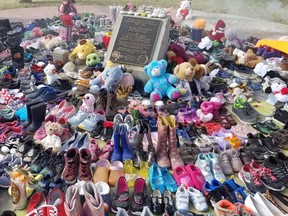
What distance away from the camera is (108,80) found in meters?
6.57

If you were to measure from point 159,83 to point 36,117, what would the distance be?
7.98 feet

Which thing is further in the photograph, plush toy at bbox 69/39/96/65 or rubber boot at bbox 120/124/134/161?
plush toy at bbox 69/39/96/65

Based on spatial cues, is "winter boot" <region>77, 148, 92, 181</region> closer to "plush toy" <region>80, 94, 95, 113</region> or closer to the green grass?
"plush toy" <region>80, 94, 95, 113</region>

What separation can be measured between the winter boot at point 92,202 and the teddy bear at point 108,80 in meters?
3.16

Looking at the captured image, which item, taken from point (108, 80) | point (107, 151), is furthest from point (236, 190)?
point (108, 80)

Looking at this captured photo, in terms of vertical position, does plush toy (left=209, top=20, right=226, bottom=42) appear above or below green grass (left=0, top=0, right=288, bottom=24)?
above

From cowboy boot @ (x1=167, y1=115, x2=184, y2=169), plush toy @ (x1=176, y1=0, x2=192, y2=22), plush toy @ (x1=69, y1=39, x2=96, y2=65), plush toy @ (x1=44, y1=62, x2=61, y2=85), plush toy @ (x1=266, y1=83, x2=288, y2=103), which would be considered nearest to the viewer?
cowboy boot @ (x1=167, y1=115, x2=184, y2=169)

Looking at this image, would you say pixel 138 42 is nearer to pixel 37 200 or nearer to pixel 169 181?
pixel 169 181

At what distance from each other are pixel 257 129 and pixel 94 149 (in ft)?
9.49

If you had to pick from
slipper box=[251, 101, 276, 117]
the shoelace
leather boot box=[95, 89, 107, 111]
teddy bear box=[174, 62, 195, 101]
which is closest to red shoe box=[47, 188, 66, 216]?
leather boot box=[95, 89, 107, 111]

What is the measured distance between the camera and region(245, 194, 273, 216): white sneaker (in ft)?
12.2

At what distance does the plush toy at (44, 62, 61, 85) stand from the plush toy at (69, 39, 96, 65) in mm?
1126

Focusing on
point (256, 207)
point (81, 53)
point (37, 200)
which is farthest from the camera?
point (81, 53)

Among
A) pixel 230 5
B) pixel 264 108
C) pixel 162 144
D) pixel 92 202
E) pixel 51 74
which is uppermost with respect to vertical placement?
pixel 92 202
